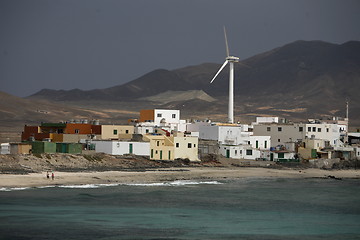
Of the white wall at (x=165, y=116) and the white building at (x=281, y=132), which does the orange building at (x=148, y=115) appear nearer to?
the white wall at (x=165, y=116)

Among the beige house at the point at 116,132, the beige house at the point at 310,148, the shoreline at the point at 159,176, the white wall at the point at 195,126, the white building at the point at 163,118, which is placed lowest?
the shoreline at the point at 159,176

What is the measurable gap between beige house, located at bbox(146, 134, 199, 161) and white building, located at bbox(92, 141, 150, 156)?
93cm

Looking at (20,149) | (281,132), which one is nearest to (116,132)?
(20,149)

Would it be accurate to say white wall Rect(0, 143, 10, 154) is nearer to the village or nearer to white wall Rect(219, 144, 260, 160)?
the village

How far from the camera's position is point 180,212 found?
167ft

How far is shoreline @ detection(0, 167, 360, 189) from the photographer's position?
61.1 m

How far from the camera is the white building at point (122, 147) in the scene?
260 feet

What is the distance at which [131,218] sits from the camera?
47.6 metres

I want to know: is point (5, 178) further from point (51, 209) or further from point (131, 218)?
point (131, 218)

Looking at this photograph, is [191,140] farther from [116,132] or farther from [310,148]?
[310,148]

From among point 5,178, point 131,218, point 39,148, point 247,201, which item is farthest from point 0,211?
point 39,148

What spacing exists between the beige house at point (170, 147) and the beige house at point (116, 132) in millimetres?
4473

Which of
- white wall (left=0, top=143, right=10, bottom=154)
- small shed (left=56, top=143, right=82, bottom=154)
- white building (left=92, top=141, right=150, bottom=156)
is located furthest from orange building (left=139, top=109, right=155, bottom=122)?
white wall (left=0, top=143, right=10, bottom=154)

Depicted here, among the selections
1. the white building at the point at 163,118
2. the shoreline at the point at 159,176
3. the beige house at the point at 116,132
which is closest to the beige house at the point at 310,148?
the shoreline at the point at 159,176
